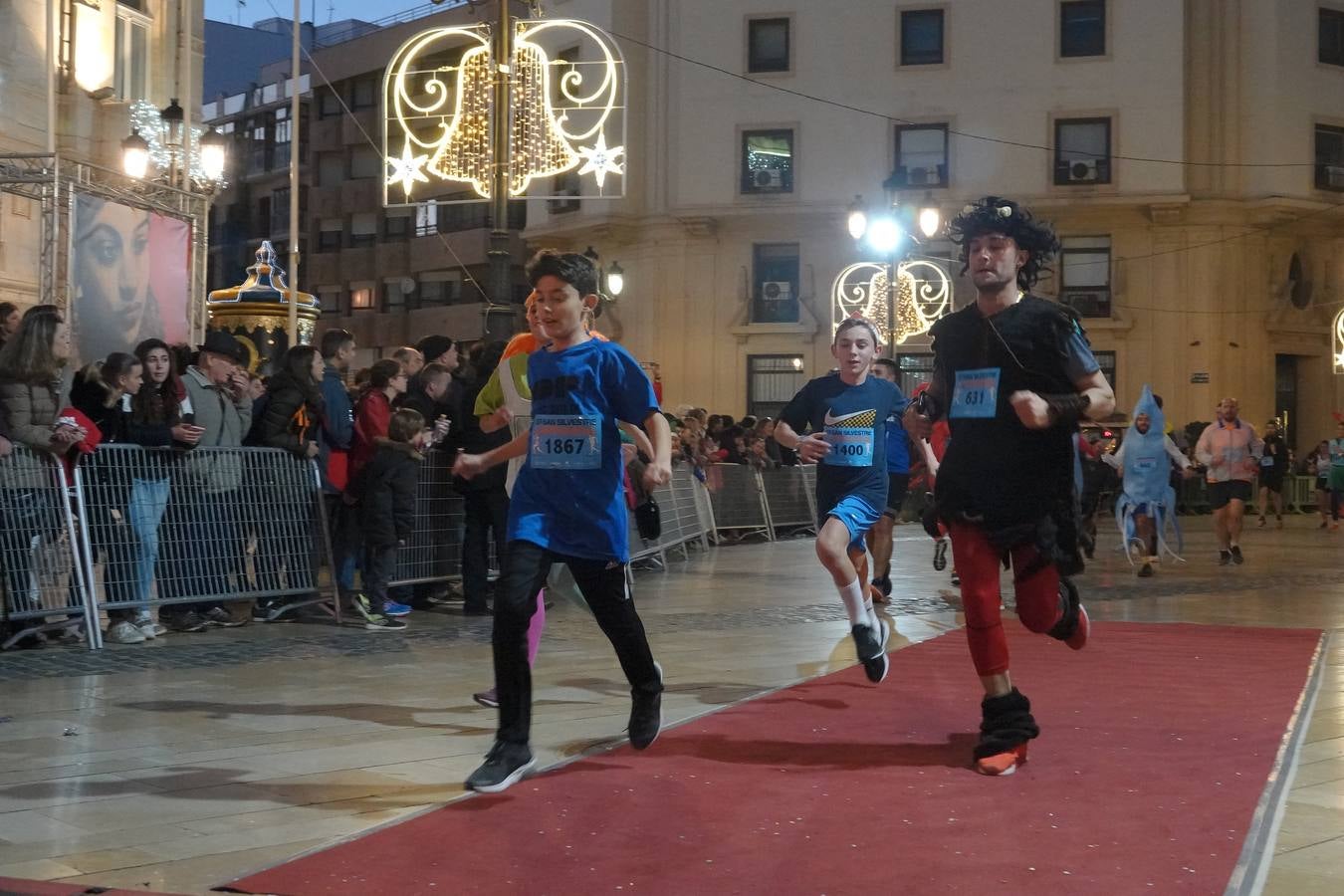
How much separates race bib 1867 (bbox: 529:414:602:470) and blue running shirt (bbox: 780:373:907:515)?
307cm

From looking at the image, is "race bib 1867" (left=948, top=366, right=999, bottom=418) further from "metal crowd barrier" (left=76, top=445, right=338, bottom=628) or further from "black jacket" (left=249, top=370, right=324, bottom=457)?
"black jacket" (left=249, top=370, right=324, bottom=457)

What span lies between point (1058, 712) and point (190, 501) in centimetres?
576

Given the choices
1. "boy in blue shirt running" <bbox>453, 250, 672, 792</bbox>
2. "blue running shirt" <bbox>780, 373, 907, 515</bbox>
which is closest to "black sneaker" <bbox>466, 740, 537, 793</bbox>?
"boy in blue shirt running" <bbox>453, 250, 672, 792</bbox>

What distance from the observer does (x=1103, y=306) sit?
41281mm

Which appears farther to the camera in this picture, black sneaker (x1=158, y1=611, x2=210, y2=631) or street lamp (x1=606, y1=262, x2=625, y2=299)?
street lamp (x1=606, y1=262, x2=625, y2=299)

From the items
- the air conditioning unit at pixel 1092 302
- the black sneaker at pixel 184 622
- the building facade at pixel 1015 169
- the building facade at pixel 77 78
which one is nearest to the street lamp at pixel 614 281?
the building facade at pixel 77 78

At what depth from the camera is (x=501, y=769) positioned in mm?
5633

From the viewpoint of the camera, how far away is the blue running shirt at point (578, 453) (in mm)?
5934

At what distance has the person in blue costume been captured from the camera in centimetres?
1714

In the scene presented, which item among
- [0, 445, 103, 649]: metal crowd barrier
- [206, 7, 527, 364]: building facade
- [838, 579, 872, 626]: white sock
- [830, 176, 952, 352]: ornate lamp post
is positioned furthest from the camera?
[206, 7, 527, 364]: building facade

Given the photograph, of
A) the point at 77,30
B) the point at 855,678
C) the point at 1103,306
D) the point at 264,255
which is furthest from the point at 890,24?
the point at 855,678

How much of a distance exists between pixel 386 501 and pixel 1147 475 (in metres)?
8.97

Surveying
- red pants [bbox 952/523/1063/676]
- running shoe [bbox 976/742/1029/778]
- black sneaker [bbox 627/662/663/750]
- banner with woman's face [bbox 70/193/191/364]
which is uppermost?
banner with woman's face [bbox 70/193/191/364]

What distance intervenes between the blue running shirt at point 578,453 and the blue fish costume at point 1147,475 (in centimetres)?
1202
